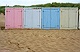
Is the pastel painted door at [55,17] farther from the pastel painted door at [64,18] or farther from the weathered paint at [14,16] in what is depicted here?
the weathered paint at [14,16]

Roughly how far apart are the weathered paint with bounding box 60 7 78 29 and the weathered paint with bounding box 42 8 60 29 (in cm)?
37

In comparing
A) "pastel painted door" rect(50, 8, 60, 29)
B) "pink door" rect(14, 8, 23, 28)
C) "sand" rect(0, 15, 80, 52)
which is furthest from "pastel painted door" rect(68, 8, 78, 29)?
"sand" rect(0, 15, 80, 52)

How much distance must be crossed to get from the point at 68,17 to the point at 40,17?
2.37 m

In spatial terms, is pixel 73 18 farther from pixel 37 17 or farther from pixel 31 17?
pixel 31 17

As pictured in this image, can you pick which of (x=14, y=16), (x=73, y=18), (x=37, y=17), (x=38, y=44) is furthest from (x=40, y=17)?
(x=38, y=44)

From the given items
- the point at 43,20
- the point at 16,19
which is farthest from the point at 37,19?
the point at 16,19

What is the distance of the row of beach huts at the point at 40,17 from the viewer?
19.9 metres

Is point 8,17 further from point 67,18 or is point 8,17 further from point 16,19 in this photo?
point 67,18

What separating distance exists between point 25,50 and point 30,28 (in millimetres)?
11267

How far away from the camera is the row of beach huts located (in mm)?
19938

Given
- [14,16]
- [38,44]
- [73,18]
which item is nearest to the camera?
[38,44]

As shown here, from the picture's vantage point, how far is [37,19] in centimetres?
2008

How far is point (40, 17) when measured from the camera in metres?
20.0

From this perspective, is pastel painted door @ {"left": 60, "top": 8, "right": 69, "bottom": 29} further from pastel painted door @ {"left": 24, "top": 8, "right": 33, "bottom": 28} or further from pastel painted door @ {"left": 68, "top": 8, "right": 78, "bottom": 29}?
pastel painted door @ {"left": 24, "top": 8, "right": 33, "bottom": 28}
